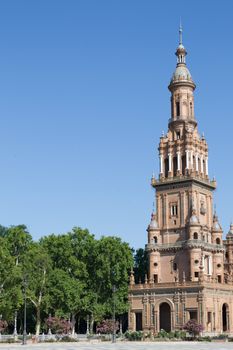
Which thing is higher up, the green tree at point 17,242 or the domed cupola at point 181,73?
the domed cupola at point 181,73

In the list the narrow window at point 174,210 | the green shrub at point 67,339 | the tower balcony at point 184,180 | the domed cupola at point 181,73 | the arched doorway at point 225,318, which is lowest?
the green shrub at point 67,339

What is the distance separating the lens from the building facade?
9825cm

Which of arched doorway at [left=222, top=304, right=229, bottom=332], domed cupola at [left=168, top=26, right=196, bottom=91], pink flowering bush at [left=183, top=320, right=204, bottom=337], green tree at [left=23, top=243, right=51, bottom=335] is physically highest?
domed cupola at [left=168, top=26, right=196, bottom=91]

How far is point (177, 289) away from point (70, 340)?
22.2 metres

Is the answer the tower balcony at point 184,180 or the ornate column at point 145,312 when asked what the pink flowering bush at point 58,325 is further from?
the tower balcony at point 184,180

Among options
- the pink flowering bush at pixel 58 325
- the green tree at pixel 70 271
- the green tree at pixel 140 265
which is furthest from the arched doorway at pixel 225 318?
the pink flowering bush at pixel 58 325

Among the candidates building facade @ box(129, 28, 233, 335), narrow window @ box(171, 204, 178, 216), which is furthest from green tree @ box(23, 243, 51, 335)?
narrow window @ box(171, 204, 178, 216)

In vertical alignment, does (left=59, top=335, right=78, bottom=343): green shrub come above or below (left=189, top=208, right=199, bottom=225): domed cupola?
below

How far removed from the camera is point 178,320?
9794 cm

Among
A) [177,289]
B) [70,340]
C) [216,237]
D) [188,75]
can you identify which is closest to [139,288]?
[177,289]

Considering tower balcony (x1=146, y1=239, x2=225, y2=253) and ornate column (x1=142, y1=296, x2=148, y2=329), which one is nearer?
ornate column (x1=142, y1=296, x2=148, y2=329)

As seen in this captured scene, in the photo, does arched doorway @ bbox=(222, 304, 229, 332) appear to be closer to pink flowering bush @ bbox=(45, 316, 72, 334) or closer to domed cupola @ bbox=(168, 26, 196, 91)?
pink flowering bush @ bbox=(45, 316, 72, 334)

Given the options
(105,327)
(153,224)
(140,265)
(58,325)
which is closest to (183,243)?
(153,224)

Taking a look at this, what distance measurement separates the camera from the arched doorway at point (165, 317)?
102062mm
